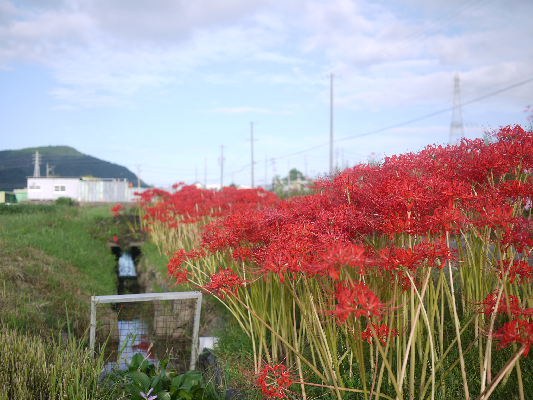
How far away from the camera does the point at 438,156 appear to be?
2799 millimetres

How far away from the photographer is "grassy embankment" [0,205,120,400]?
2.77 metres

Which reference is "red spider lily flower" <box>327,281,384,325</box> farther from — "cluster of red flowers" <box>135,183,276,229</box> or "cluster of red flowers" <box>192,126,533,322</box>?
"cluster of red flowers" <box>135,183,276,229</box>

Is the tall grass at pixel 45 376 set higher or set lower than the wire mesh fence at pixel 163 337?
higher

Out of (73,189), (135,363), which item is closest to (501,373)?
(135,363)

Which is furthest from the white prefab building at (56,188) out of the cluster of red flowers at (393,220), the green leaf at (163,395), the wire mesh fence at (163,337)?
the cluster of red flowers at (393,220)

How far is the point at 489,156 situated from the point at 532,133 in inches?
22.7

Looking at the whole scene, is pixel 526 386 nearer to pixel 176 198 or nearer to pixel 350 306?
pixel 350 306

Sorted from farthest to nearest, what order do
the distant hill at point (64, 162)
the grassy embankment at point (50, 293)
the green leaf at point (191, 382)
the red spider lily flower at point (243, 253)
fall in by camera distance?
the distant hill at point (64, 162), the green leaf at point (191, 382), the grassy embankment at point (50, 293), the red spider lily flower at point (243, 253)

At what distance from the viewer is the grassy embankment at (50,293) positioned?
2.77 metres

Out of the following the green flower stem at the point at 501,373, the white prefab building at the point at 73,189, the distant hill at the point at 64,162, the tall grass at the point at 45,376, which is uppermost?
the distant hill at the point at 64,162

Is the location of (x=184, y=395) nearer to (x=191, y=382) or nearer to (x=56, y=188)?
(x=191, y=382)

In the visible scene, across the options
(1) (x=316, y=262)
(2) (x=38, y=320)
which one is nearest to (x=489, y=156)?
(1) (x=316, y=262)

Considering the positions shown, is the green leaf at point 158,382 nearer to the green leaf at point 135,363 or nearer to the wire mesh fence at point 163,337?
the green leaf at point 135,363

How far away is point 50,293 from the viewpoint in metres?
A: 6.28
